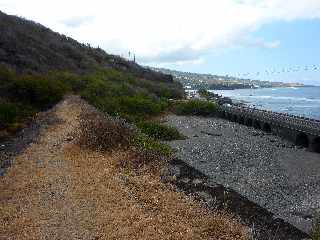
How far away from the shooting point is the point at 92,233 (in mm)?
16828

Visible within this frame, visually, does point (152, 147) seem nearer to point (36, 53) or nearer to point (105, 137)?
point (105, 137)

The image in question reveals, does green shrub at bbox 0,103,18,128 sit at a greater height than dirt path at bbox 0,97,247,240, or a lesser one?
lesser

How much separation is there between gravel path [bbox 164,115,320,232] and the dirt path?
372 cm

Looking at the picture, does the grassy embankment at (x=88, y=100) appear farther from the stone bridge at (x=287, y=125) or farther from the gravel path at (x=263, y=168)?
the stone bridge at (x=287, y=125)

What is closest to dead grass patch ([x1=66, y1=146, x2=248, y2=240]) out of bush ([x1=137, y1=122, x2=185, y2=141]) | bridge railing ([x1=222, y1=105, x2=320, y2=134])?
bush ([x1=137, y1=122, x2=185, y2=141])

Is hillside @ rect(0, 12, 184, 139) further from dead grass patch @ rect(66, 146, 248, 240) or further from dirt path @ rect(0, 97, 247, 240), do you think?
dead grass patch @ rect(66, 146, 248, 240)

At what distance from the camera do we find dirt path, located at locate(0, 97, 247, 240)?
55.5ft

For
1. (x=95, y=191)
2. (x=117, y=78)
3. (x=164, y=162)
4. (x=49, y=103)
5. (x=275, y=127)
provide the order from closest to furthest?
1. (x=95, y=191)
2. (x=164, y=162)
3. (x=275, y=127)
4. (x=49, y=103)
5. (x=117, y=78)

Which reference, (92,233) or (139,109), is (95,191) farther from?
(139,109)

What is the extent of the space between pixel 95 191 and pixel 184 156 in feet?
43.0

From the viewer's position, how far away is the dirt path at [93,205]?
55.5ft

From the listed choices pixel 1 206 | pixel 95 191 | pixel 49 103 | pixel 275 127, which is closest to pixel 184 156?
pixel 95 191

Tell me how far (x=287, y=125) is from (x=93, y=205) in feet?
102

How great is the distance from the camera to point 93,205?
20031mm
